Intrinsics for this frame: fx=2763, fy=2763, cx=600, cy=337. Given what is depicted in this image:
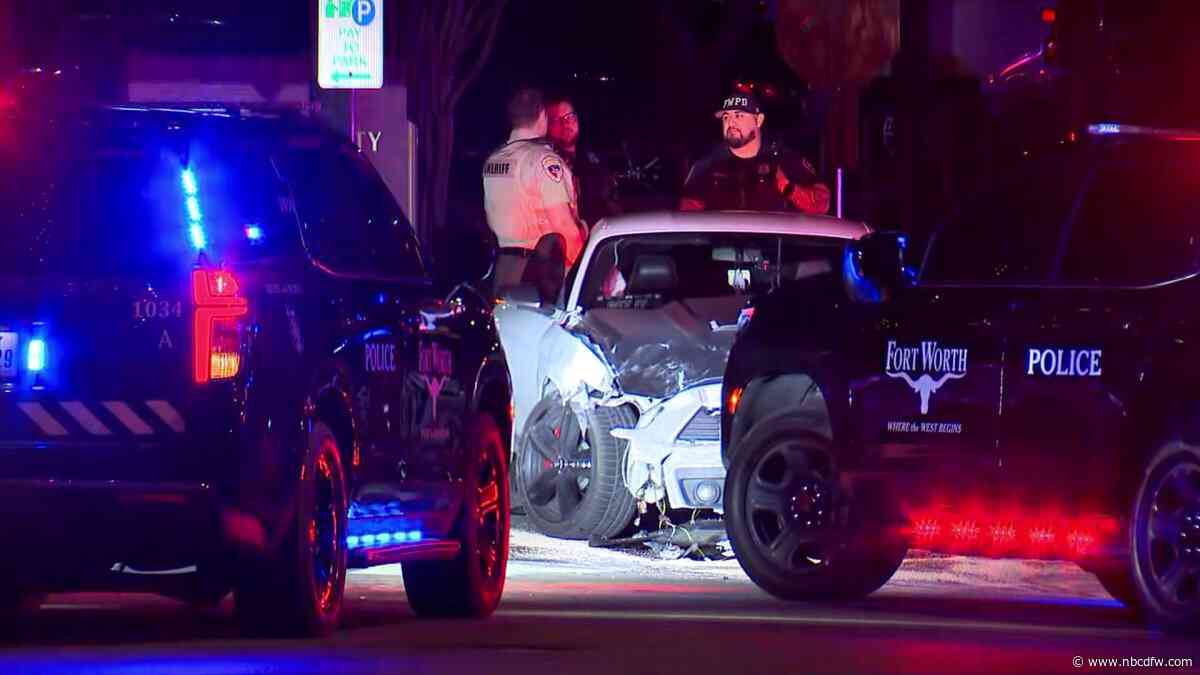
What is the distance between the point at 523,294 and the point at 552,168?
3.01 metres

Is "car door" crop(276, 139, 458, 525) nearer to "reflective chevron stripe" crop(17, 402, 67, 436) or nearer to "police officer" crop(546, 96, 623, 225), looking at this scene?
"reflective chevron stripe" crop(17, 402, 67, 436)

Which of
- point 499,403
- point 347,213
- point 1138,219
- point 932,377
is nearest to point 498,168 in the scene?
point 499,403

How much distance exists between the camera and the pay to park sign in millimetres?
18906

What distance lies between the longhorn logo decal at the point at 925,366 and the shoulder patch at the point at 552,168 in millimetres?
6904

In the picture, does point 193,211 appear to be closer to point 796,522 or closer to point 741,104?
point 796,522

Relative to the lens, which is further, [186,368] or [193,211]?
[193,211]

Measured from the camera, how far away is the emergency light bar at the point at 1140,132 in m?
11.1

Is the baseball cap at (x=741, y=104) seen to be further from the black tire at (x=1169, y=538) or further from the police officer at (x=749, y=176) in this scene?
the black tire at (x=1169, y=538)

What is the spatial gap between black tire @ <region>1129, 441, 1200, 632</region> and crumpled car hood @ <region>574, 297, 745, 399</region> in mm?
3993

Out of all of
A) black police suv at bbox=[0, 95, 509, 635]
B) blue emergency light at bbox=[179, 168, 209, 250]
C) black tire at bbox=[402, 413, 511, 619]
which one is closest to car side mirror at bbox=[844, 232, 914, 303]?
black tire at bbox=[402, 413, 511, 619]

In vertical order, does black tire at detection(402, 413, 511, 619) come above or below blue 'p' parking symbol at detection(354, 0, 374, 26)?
below

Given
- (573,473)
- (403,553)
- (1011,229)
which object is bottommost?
(573,473)

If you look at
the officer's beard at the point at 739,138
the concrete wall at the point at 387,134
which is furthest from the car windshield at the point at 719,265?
the concrete wall at the point at 387,134

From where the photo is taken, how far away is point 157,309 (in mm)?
8914
